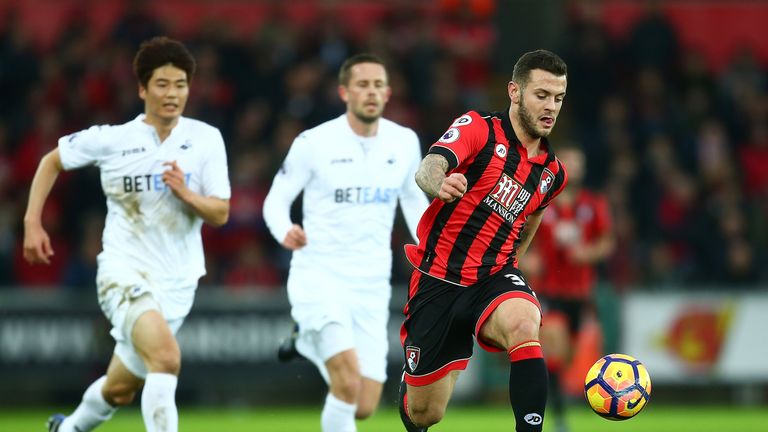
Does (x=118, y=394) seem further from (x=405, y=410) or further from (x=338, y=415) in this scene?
(x=405, y=410)

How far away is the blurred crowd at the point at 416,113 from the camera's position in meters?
15.4

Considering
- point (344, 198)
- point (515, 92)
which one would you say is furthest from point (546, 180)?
point (344, 198)

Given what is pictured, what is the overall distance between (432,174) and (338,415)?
2.15m

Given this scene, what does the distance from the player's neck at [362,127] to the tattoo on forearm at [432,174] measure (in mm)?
2044

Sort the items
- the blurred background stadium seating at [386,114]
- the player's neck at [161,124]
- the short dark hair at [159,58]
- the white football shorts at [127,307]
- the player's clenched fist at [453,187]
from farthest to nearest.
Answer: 1. the blurred background stadium seating at [386,114]
2. the player's neck at [161,124]
3. the short dark hair at [159,58]
4. the white football shorts at [127,307]
5. the player's clenched fist at [453,187]

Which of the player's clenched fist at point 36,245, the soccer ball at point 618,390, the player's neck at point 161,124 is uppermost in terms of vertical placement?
the player's neck at point 161,124

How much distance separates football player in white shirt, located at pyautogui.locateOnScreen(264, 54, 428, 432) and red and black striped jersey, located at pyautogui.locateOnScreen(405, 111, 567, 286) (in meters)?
1.19

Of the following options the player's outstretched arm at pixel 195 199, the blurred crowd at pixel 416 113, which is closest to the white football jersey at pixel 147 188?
the player's outstretched arm at pixel 195 199

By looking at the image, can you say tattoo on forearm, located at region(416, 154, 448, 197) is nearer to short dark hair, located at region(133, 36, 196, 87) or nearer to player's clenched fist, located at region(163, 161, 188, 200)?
player's clenched fist, located at region(163, 161, 188, 200)

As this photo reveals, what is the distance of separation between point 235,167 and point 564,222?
512cm

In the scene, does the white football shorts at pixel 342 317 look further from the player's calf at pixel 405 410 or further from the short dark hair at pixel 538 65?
the short dark hair at pixel 538 65

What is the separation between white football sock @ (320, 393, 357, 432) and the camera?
8258 millimetres

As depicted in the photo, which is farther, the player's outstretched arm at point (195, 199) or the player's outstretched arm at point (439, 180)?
the player's outstretched arm at point (195, 199)

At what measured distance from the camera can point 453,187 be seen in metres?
6.62
